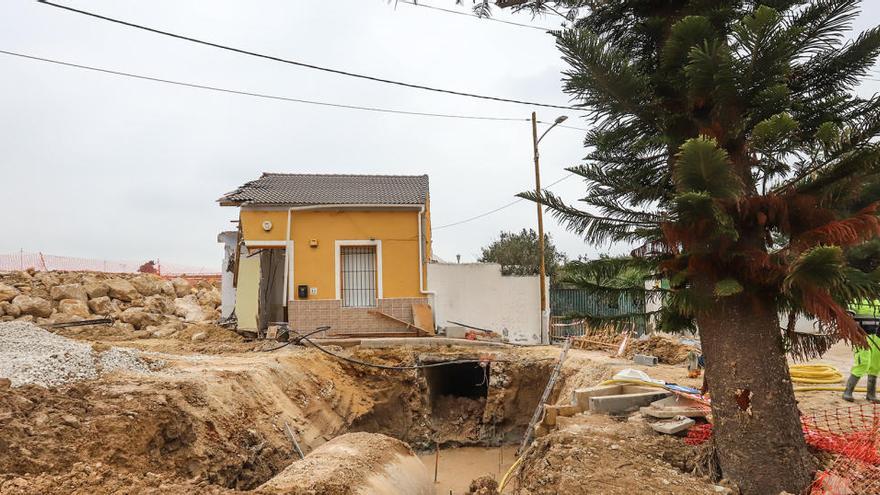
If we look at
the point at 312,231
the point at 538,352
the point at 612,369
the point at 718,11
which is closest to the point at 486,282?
the point at 538,352

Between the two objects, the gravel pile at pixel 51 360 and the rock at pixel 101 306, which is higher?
the rock at pixel 101 306

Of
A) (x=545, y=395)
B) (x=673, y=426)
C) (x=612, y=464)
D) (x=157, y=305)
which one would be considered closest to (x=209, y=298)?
(x=157, y=305)

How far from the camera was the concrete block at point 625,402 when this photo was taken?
7578mm

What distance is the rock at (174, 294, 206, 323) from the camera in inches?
834

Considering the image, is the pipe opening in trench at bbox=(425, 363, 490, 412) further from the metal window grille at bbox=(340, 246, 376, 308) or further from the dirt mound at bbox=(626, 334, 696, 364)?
the dirt mound at bbox=(626, 334, 696, 364)

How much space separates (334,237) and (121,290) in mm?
10984

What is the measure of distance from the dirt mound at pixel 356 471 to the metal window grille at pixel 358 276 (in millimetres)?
7239

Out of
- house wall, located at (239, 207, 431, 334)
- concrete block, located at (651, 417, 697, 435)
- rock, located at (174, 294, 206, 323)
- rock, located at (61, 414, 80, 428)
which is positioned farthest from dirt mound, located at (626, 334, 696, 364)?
rock, located at (174, 294, 206, 323)

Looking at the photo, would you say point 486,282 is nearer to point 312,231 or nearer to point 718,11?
point 312,231

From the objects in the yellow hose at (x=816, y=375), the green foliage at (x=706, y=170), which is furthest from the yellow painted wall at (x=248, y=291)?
the green foliage at (x=706, y=170)

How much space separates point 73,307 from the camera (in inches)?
719

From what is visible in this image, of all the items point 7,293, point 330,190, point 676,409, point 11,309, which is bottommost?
point 676,409

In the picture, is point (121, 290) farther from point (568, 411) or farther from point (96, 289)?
point (568, 411)

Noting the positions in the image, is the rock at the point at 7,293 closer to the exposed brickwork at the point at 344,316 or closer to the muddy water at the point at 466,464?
→ the exposed brickwork at the point at 344,316
